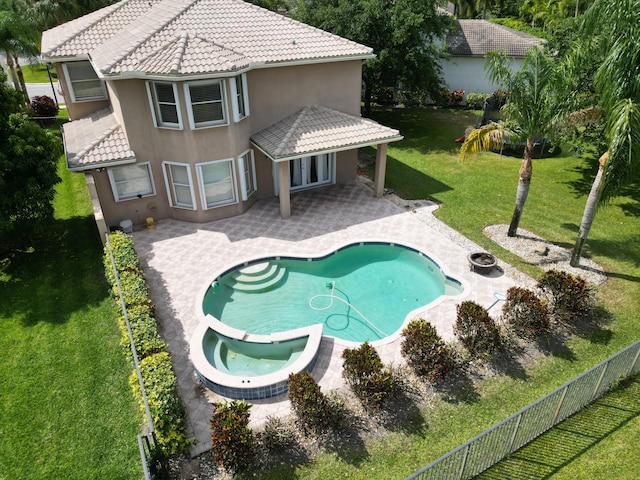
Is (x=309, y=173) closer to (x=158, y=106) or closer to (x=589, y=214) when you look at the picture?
(x=158, y=106)

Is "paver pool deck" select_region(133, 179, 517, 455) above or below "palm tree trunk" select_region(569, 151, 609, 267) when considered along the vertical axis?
below

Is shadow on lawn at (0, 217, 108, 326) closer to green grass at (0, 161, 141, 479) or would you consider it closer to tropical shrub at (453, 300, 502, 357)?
green grass at (0, 161, 141, 479)

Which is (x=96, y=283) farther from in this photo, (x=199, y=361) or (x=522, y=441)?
(x=522, y=441)

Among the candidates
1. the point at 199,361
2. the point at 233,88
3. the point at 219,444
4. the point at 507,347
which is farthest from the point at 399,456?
the point at 233,88

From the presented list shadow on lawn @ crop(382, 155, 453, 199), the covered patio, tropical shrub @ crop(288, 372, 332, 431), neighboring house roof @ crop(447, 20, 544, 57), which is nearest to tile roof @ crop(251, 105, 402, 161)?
the covered patio

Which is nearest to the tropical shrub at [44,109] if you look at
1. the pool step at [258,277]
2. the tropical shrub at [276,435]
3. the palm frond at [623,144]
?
the pool step at [258,277]

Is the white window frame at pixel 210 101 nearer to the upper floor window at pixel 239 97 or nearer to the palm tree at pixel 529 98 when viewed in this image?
the upper floor window at pixel 239 97

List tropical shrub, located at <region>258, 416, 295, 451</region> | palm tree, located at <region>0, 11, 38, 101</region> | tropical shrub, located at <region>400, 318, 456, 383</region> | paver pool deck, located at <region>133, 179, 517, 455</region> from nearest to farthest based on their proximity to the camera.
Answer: tropical shrub, located at <region>258, 416, 295, 451</region> → tropical shrub, located at <region>400, 318, 456, 383</region> → paver pool deck, located at <region>133, 179, 517, 455</region> → palm tree, located at <region>0, 11, 38, 101</region>
